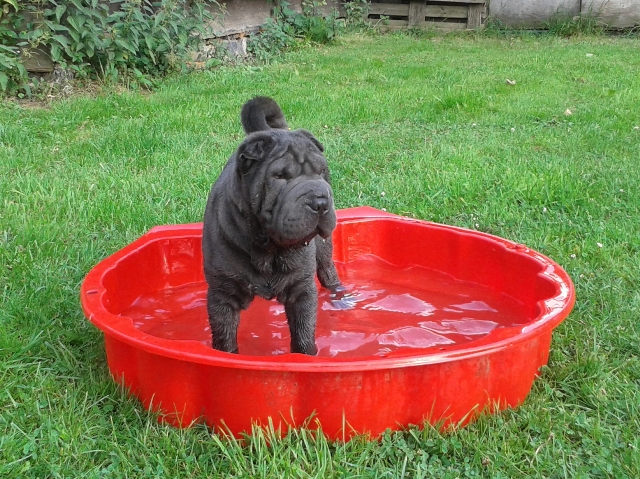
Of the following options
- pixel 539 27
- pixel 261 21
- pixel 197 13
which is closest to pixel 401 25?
pixel 539 27

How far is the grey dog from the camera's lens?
2590 millimetres

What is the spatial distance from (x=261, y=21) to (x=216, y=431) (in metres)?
8.89

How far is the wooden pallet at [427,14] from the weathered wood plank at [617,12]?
6.65 feet

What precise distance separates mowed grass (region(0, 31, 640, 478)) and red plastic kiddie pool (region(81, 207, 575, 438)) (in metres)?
0.11

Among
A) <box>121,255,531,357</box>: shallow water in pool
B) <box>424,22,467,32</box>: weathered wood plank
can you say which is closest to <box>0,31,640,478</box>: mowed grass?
<box>121,255,531,357</box>: shallow water in pool

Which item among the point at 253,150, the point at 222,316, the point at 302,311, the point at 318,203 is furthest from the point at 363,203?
the point at 318,203

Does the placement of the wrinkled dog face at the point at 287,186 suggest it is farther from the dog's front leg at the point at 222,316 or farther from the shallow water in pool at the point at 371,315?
the shallow water in pool at the point at 371,315

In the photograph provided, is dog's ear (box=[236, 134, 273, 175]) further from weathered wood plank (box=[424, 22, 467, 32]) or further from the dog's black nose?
weathered wood plank (box=[424, 22, 467, 32])

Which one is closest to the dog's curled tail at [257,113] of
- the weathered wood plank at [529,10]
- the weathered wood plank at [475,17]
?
the weathered wood plank at [475,17]

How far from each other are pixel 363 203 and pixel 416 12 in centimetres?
976

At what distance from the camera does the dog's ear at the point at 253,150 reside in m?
2.69

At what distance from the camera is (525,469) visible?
2387 mm

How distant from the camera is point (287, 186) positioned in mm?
2646

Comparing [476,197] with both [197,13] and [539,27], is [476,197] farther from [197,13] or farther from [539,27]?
[539,27]
